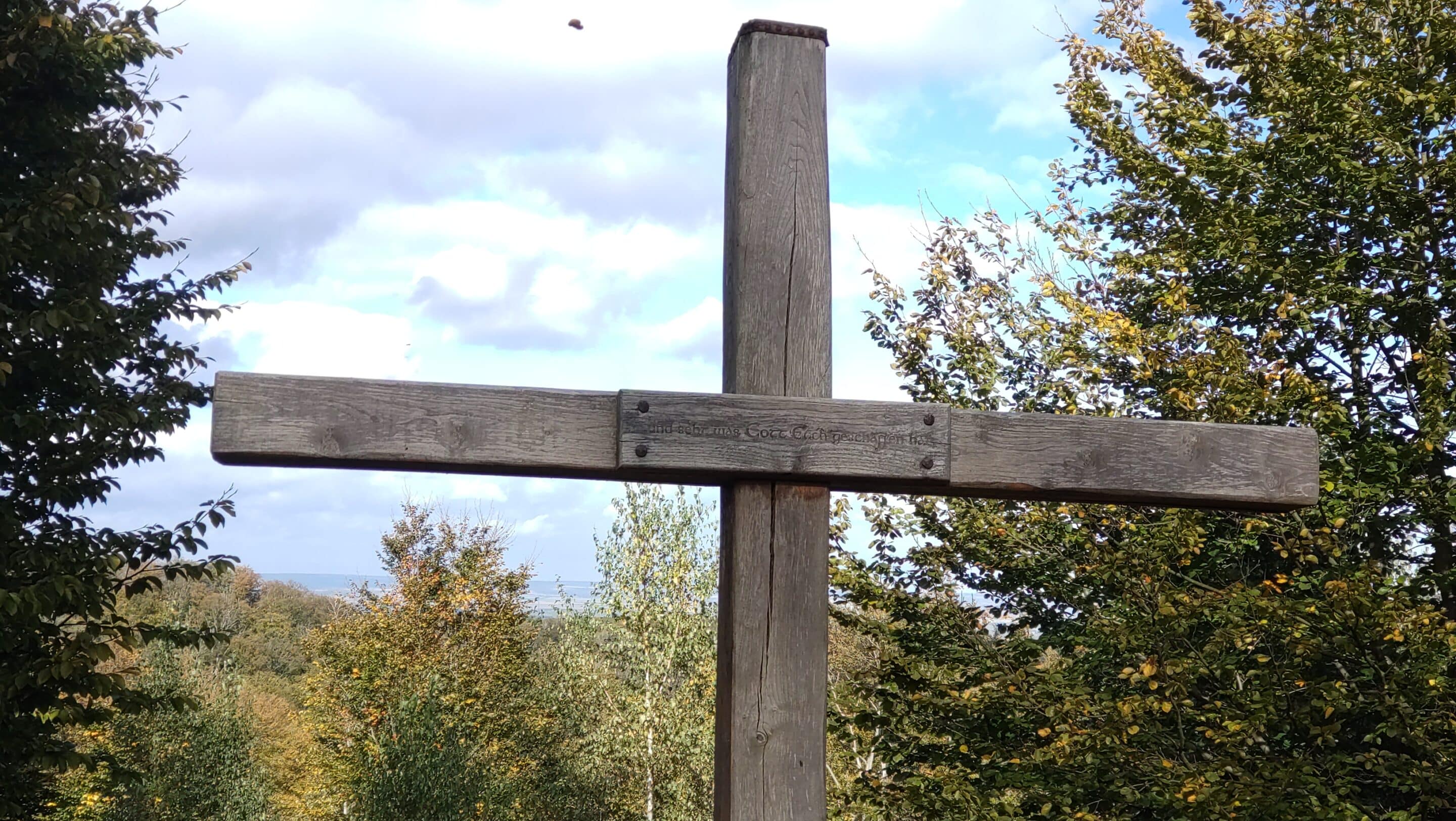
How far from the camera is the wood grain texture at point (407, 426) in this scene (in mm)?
2562

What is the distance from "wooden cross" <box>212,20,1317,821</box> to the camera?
2.59 metres

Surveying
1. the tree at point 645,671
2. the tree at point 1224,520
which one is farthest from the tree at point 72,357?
the tree at point 645,671

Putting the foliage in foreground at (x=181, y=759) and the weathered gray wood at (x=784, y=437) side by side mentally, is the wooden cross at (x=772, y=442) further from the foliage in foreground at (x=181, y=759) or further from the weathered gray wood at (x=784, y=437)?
the foliage in foreground at (x=181, y=759)

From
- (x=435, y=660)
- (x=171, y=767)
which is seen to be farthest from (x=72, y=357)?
(x=435, y=660)

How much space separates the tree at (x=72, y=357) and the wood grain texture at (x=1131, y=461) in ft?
28.0

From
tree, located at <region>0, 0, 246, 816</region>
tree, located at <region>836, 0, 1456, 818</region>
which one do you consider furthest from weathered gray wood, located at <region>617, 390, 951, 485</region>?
tree, located at <region>0, 0, 246, 816</region>

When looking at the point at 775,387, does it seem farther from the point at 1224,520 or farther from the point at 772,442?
the point at 1224,520

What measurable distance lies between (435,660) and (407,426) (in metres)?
25.2

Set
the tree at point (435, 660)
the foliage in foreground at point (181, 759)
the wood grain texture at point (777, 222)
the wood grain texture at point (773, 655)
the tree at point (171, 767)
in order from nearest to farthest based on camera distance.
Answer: the wood grain texture at point (773, 655) < the wood grain texture at point (777, 222) < the foliage in foreground at point (181, 759) < the tree at point (171, 767) < the tree at point (435, 660)

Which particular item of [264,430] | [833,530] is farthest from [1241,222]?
[264,430]

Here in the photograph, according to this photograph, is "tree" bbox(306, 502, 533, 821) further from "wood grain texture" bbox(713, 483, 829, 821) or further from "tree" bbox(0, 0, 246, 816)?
"wood grain texture" bbox(713, 483, 829, 821)

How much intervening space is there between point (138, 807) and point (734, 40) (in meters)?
20.3

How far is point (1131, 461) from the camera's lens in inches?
115

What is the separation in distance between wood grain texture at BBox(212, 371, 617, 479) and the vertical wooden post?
385 mm
